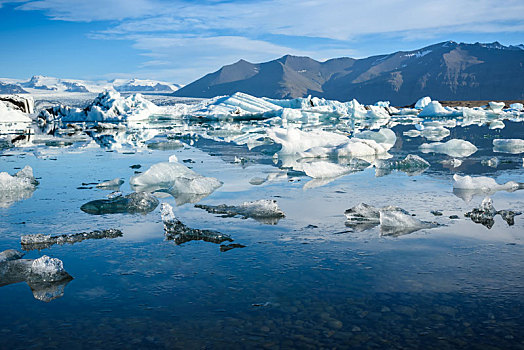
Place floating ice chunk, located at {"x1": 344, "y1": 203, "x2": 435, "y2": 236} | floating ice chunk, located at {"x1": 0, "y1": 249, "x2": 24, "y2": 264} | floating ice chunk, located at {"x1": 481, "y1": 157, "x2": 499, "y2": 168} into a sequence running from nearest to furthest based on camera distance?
floating ice chunk, located at {"x1": 0, "y1": 249, "x2": 24, "y2": 264}
floating ice chunk, located at {"x1": 344, "y1": 203, "x2": 435, "y2": 236}
floating ice chunk, located at {"x1": 481, "y1": 157, "x2": 499, "y2": 168}

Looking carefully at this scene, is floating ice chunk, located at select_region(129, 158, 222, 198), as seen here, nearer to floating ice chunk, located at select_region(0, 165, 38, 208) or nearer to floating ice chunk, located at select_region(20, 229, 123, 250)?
floating ice chunk, located at select_region(0, 165, 38, 208)

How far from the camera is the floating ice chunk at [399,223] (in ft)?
10.3

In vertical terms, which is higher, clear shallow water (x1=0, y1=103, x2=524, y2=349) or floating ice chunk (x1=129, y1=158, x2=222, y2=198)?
floating ice chunk (x1=129, y1=158, x2=222, y2=198)

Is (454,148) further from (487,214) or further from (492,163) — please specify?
(487,214)

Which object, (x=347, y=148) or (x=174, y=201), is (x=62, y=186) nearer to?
(x=174, y=201)

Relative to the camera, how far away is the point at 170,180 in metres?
5.09

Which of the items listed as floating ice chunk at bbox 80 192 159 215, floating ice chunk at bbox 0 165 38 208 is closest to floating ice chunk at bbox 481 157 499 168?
floating ice chunk at bbox 80 192 159 215

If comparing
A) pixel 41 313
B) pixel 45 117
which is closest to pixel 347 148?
pixel 41 313

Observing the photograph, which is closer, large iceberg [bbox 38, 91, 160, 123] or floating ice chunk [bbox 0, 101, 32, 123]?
large iceberg [bbox 38, 91, 160, 123]

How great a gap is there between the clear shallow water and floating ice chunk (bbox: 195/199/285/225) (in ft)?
0.34

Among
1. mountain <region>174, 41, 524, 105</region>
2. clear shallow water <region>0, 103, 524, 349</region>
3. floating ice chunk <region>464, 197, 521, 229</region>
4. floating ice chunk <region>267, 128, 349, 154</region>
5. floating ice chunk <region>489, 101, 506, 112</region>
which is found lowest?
clear shallow water <region>0, 103, 524, 349</region>

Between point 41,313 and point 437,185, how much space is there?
3899mm

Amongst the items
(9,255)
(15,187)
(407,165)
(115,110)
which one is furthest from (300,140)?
(115,110)

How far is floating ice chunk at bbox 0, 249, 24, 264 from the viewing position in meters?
2.47
